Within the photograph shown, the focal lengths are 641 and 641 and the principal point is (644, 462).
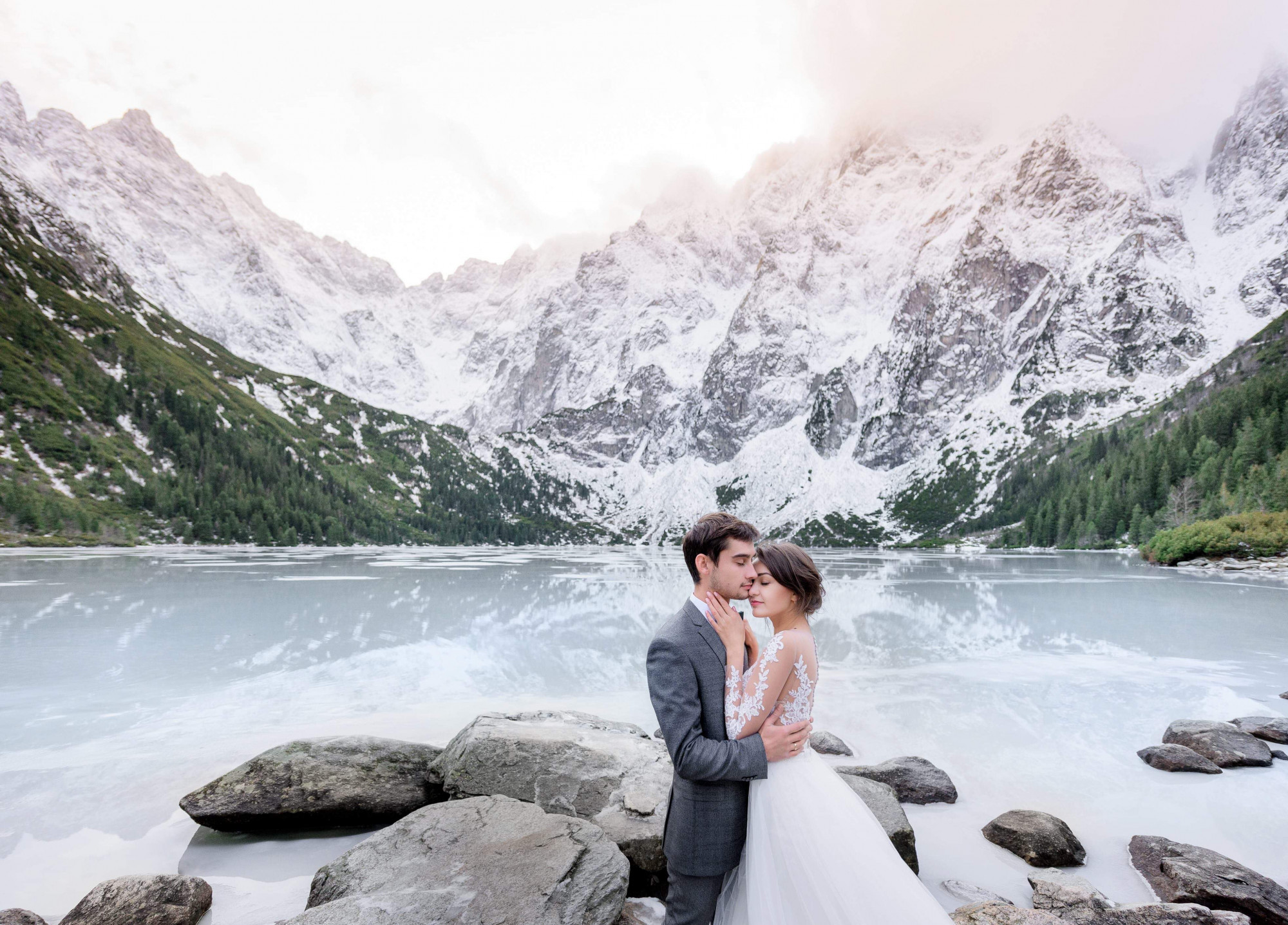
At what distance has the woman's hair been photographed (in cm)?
379

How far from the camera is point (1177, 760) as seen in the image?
9656 mm

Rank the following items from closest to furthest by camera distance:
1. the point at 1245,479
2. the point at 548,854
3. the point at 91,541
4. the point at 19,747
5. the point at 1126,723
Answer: the point at 548,854 < the point at 19,747 < the point at 1126,723 < the point at 1245,479 < the point at 91,541

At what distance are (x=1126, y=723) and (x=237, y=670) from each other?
1979 centimetres

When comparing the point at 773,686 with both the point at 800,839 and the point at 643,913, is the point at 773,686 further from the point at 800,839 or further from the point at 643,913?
the point at 643,913

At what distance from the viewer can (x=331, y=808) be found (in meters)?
7.65

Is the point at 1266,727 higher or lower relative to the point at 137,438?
lower

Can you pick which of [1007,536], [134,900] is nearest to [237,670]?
[134,900]

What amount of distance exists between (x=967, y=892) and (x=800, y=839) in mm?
4229

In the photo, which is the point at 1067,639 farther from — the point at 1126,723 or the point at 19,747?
the point at 19,747

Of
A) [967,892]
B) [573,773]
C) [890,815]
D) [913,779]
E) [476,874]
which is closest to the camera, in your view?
[476,874]

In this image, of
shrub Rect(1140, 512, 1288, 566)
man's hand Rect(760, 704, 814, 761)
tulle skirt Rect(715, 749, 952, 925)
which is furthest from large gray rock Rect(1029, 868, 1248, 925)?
shrub Rect(1140, 512, 1288, 566)

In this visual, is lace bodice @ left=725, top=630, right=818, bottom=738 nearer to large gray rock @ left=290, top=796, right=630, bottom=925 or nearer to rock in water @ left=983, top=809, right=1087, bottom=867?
large gray rock @ left=290, top=796, right=630, bottom=925

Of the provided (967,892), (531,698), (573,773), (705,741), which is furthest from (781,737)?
(531,698)

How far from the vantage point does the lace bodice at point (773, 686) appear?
3.47 meters
